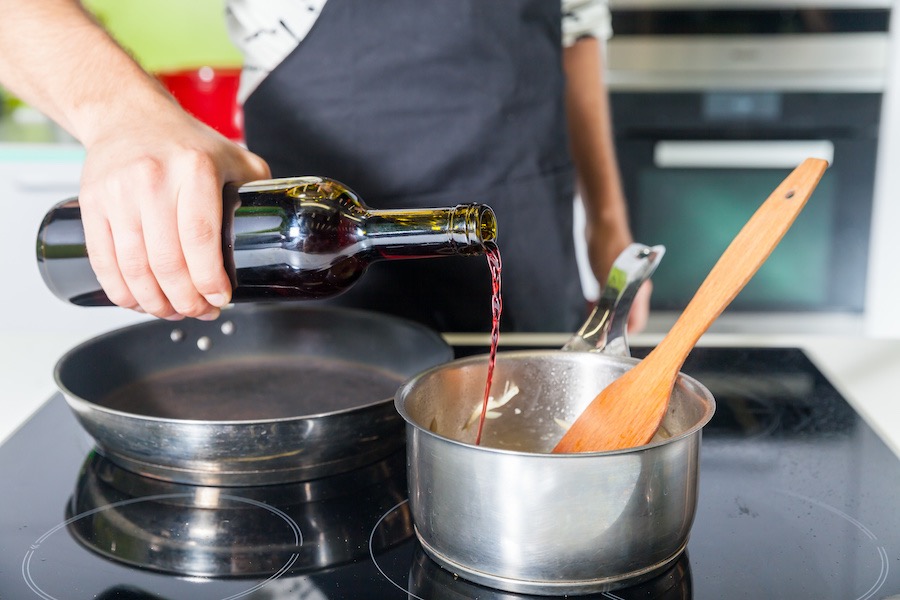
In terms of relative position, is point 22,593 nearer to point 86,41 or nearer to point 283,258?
point 283,258

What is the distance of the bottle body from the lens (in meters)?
0.67

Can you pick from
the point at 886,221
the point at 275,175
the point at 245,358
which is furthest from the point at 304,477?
the point at 886,221

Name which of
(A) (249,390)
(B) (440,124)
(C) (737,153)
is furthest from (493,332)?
(C) (737,153)

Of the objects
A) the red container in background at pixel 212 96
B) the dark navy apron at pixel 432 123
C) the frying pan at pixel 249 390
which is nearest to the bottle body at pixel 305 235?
the frying pan at pixel 249 390

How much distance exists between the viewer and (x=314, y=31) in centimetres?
104

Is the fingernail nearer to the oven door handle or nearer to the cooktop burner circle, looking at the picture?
the cooktop burner circle

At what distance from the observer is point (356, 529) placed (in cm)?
63

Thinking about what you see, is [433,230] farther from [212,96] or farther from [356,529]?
[212,96]

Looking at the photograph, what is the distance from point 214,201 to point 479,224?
0.18 m

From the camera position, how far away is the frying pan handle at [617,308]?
774 millimetres

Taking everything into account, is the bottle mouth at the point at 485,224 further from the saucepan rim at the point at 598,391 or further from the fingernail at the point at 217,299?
the fingernail at the point at 217,299

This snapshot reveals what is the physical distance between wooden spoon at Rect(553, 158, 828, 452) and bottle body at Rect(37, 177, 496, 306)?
0.14m

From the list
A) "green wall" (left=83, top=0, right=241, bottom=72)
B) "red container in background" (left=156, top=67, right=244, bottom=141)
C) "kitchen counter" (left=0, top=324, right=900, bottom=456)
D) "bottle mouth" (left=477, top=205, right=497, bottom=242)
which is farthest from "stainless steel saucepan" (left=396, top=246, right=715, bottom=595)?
"green wall" (left=83, top=0, right=241, bottom=72)

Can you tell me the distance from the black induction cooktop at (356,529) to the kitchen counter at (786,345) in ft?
0.16
